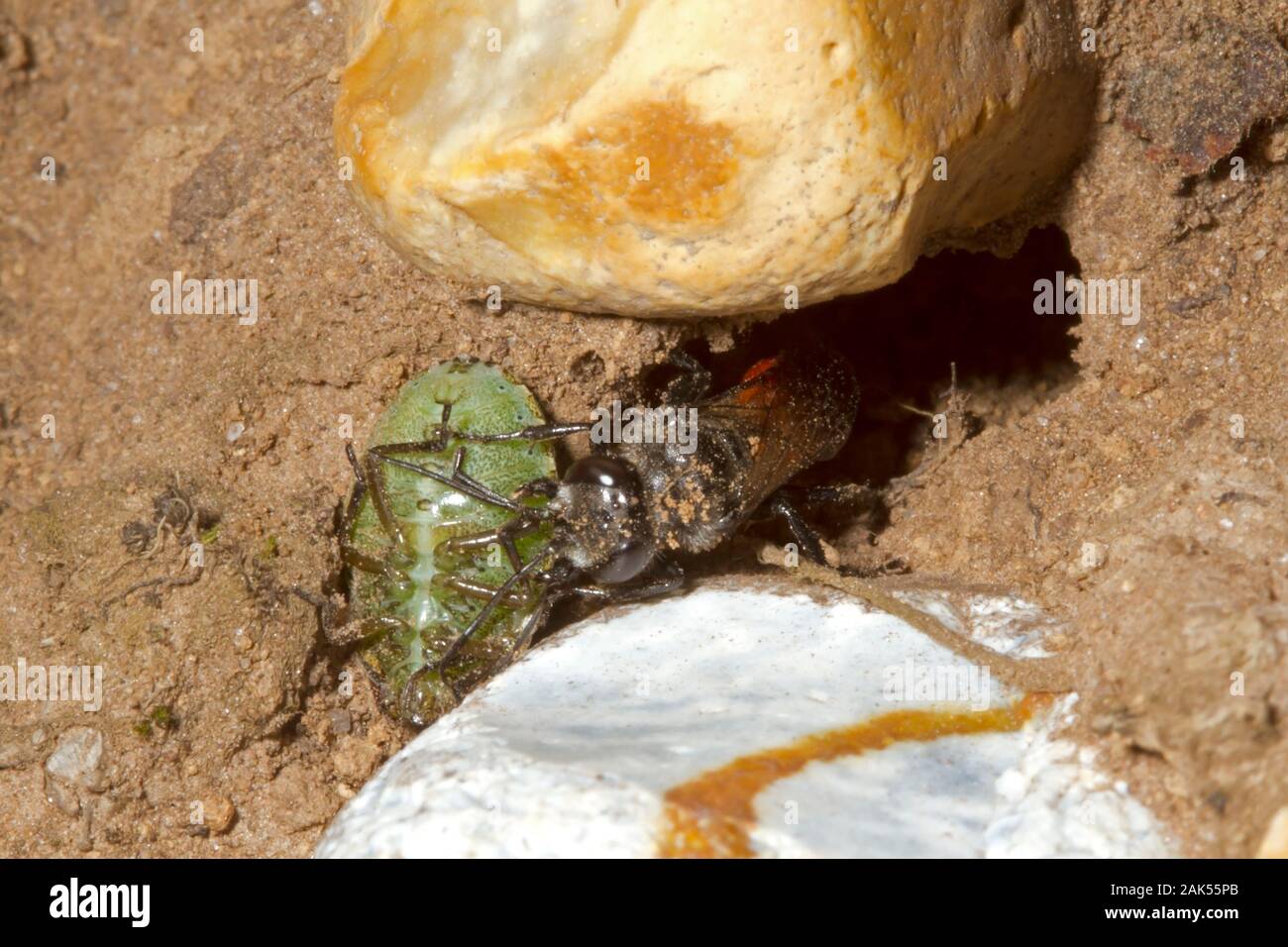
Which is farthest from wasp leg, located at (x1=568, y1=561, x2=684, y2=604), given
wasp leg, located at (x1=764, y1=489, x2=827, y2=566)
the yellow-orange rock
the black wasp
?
the yellow-orange rock

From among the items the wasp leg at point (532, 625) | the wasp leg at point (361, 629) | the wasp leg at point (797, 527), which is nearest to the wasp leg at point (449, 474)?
the wasp leg at point (532, 625)

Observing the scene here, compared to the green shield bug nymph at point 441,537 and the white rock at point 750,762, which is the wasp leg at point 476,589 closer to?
the green shield bug nymph at point 441,537

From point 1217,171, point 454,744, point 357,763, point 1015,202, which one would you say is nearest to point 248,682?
point 357,763

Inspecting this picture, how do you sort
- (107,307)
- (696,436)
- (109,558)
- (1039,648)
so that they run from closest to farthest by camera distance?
(1039,648), (109,558), (696,436), (107,307)

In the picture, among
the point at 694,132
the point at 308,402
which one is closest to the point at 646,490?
the point at 308,402
